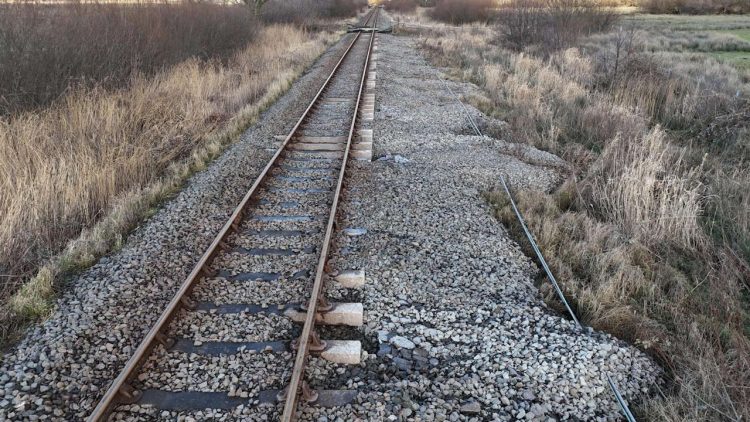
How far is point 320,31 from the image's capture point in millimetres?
38250

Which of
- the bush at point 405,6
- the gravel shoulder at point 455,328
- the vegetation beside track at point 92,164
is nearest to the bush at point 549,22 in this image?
the vegetation beside track at point 92,164

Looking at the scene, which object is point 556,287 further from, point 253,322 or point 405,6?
point 405,6

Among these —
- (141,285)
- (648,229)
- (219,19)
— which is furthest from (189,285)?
(219,19)

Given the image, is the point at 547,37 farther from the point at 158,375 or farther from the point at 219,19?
the point at 158,375

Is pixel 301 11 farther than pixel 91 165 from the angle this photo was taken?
Yes

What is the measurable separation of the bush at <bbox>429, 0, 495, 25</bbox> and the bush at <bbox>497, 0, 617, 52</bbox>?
46.6ft

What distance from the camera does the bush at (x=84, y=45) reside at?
926 centimetres

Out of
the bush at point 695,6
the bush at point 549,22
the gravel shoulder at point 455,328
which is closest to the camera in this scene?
the gravel shoulder at point 455,328

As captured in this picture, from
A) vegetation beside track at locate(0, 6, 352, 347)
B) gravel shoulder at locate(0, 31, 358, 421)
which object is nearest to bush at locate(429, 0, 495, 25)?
vegetation beside track at locate(0, 6, 352, 347)

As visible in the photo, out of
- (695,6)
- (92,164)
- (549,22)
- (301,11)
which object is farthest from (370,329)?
(695,6)

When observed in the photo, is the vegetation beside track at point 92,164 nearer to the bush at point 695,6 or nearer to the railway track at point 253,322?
the railway track at point 253,322

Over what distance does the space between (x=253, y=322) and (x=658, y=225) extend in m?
5.08

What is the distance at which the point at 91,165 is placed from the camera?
303 inches

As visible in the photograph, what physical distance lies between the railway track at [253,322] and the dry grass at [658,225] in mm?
2446
